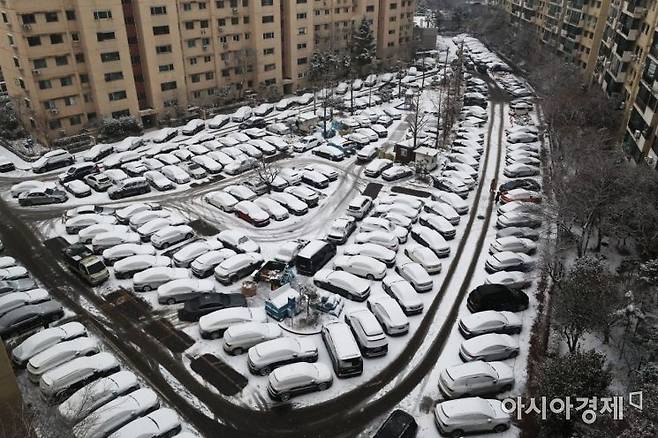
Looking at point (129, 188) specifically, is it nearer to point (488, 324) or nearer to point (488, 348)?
point (488, 324)

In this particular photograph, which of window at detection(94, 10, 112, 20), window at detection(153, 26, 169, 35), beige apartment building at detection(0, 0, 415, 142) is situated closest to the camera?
beige apartment building at detection(0, 0, 415, 142)

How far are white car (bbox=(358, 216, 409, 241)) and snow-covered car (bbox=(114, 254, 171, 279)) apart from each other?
527 inches

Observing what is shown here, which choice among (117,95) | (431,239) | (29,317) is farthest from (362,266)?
(117,95)

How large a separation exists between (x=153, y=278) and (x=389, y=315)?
537 inches

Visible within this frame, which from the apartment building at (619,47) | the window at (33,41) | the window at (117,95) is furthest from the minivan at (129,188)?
the apartment building at (619,47)

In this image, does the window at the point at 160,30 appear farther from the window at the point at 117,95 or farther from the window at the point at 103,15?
the window at the point at 117,95

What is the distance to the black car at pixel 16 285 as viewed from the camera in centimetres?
2723

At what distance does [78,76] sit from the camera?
51.0 metres

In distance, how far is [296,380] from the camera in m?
21.4

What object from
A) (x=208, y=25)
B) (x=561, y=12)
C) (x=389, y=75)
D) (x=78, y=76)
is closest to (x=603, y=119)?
(x=389, y=75)

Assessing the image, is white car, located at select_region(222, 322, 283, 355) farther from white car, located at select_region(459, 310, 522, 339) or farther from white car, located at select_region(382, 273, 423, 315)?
white car, located at select_region(459, 310, 522, 339)

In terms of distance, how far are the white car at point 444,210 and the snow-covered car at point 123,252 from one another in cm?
1995

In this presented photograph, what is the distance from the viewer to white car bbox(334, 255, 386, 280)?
96.2ft

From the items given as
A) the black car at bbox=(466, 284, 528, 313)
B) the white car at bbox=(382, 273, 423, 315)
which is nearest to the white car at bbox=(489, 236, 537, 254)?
the black car at bbox=(466, 284, 528, 313)
